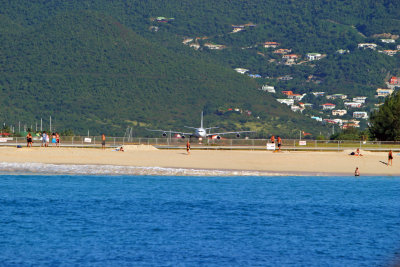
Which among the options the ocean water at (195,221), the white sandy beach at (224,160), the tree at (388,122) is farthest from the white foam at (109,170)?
the tree at (388,122)

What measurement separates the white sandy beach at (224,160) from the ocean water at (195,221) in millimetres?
4920

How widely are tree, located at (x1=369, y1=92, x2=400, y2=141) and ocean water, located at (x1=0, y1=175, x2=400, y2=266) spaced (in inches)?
1889

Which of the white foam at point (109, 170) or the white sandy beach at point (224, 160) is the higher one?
the white sandy beach at point (224, 160)

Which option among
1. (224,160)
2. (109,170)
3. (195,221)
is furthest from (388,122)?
(195,221)

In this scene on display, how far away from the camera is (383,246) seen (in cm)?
2900

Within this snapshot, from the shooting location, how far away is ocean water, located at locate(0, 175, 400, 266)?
27.1 meters

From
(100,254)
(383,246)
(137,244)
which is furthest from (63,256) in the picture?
(383,246)

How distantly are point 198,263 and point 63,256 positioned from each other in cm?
506

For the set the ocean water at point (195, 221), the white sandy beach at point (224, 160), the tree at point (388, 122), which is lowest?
the ocean water at point (195, 221)

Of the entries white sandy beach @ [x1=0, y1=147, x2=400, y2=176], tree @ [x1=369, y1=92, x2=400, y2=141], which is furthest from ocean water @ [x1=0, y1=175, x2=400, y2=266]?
tree @ [x1=369, y1=92, x2=400, y2=141]

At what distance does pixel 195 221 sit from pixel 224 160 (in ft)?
88.0

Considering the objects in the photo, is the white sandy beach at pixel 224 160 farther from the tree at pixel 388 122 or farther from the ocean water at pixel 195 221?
the tree at pixel 388 122

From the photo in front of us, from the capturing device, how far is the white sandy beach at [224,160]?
188 feet

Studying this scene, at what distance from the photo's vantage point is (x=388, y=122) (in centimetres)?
9969
